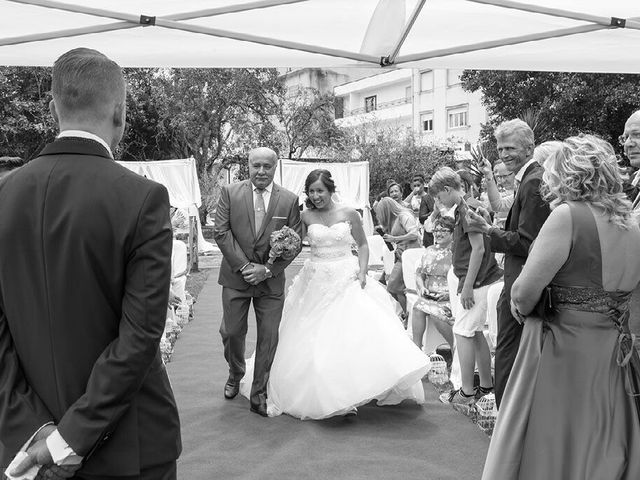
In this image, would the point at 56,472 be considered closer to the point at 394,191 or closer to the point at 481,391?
the point at 481,391

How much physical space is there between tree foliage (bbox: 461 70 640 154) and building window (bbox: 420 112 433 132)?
25435 millimetres

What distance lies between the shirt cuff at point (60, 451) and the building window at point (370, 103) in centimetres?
5575

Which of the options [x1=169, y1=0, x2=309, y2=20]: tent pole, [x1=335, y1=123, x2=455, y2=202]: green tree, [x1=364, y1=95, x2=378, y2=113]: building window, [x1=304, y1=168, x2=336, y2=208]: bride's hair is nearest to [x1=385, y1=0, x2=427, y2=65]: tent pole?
[x1=169, y1=0, x2=309, y2=20]: tent pole

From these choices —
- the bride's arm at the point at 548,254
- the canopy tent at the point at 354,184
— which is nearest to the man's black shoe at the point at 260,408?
the bride's arm at the point at 548,254

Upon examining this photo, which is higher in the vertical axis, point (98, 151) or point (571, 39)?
point (571, 39)

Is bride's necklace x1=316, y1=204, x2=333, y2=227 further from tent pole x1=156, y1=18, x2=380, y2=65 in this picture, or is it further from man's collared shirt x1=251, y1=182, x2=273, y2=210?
tent pole x1=156, y1=18, x2=380, y2=65

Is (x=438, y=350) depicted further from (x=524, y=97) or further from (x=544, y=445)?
(x=524, y=97)

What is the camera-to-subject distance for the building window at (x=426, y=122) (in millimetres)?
49562

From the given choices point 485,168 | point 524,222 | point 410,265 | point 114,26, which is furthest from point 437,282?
point 114,26

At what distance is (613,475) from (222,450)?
272 cm

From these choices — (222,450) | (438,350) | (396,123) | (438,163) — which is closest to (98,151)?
(222,450)

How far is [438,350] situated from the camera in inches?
325

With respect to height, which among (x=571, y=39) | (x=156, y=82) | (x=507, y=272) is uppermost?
(x=156, y=82)

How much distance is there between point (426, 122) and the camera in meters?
50.2
